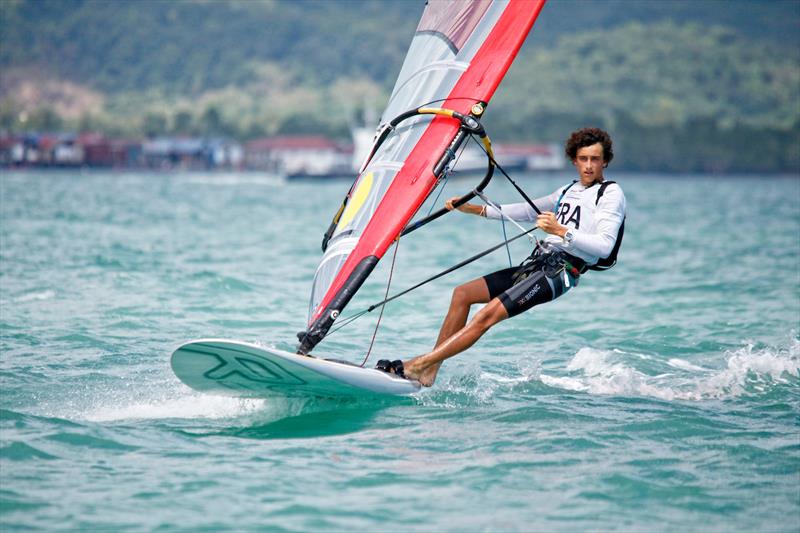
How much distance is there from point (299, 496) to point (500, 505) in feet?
3.36

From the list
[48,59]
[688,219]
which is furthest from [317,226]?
[48,59]

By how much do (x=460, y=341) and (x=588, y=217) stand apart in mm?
1186

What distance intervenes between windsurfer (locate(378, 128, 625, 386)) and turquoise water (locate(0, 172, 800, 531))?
18.0 inches

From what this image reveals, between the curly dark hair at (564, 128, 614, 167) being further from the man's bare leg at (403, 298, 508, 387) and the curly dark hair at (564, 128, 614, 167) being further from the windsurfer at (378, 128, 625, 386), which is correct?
the man's bare leg at (403, 298, 508, 387)

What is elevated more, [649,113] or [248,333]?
[649,113]

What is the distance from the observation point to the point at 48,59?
17012cm

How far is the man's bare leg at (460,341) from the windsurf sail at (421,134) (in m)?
0.66

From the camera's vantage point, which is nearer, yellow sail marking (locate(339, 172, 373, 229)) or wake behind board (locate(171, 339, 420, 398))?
wake behind board (locate(171, 339, 420, 398))

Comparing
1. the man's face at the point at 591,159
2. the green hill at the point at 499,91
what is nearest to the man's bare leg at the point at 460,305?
the man's face at the point at 591,159

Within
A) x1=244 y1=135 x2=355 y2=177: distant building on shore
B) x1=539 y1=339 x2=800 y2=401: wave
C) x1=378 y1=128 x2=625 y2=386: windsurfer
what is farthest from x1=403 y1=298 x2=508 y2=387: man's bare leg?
x1=244 y1=135 x2=355 y2=177: distant building on shore

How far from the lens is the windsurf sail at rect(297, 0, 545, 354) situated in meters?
7.16

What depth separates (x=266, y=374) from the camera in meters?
6.67

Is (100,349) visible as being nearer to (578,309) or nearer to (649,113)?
(578,309)

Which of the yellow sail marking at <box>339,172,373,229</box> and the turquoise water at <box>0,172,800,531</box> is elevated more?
the yellow sail marking at <box>339,172,373,229</box>
